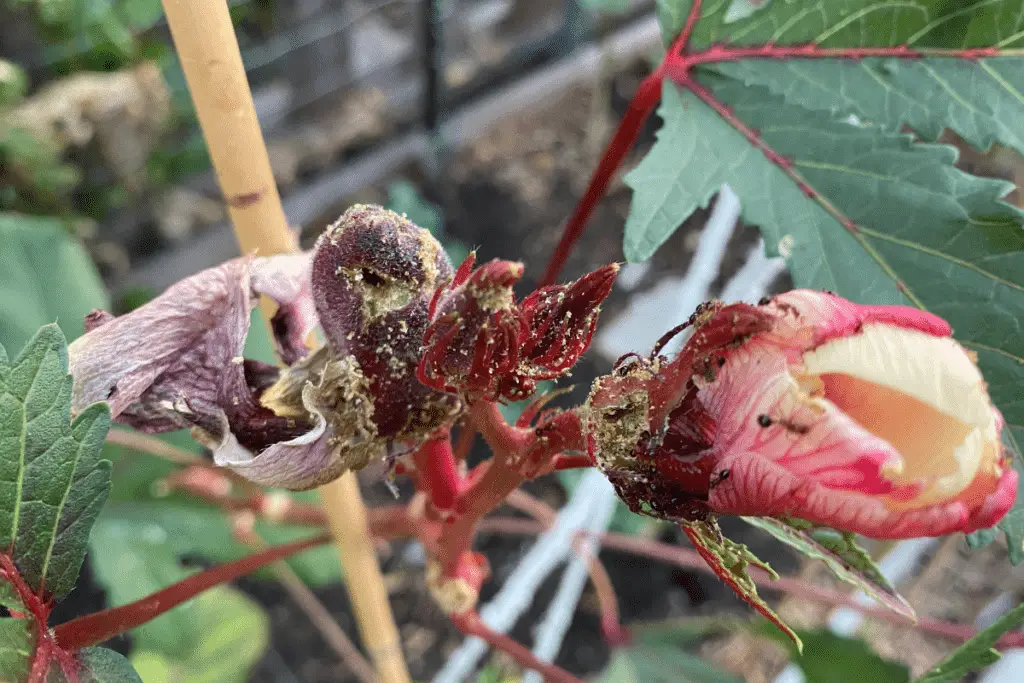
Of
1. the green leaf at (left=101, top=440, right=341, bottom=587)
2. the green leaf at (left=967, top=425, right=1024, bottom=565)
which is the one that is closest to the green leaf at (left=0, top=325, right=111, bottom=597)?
the green leaf at (left=967, top=425, right=1024, bottom=565)

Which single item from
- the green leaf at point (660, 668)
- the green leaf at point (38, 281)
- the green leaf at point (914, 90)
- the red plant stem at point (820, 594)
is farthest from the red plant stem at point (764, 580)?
the green leaf at point (38, 281)

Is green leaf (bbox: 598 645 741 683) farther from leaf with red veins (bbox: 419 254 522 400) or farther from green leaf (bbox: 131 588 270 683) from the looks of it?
leaf with red veins (bbox: 419 254 522 400)

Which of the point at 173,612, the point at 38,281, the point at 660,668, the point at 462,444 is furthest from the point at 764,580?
the point at 38,281

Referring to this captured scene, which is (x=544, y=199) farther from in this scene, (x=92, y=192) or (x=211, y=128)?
(x=211, y=128)

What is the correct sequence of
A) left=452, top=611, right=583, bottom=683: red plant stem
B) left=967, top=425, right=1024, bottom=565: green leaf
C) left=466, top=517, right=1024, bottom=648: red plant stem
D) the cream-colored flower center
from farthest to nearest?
left=466, top=517, right=1024, bottom=648: red plant stem < left=452, top=611, right=583, bottom=683: red plant stem < left=967, top=425, right=1024, bottom=565: green leaf < the cream-colored flower center

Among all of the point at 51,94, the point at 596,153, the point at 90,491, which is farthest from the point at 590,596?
the point at 51,94

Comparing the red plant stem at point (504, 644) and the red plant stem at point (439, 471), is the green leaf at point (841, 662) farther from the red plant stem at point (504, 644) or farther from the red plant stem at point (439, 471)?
the red plant stem at point (439, 471)
